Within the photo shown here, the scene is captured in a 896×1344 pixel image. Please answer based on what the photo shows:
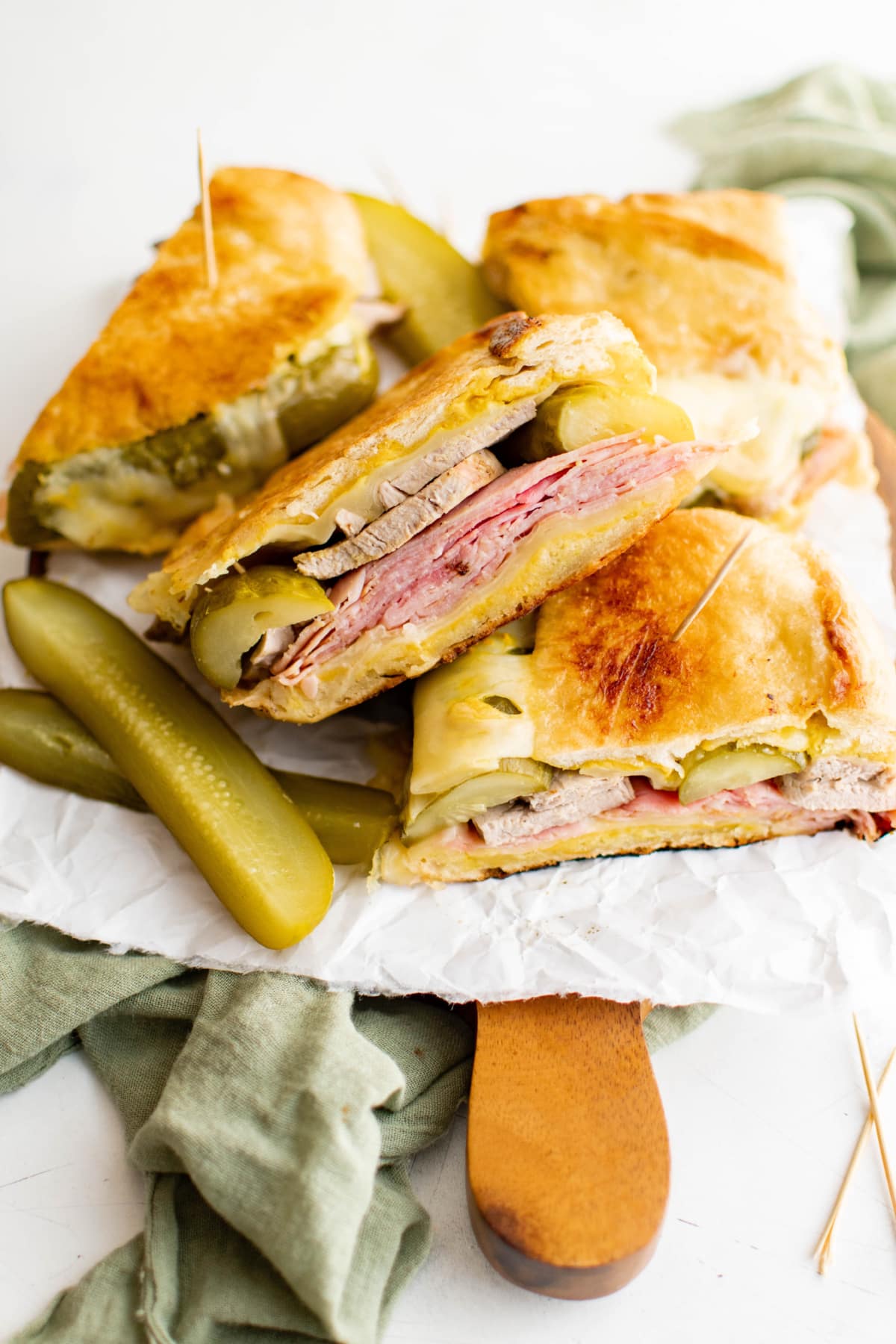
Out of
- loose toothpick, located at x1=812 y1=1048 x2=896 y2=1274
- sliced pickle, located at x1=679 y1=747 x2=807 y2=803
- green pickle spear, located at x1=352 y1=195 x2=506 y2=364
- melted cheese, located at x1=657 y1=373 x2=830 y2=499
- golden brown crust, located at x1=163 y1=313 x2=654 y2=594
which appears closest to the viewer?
loose toothpick, located at x1=812 y1=1048 x2=896 y2=1274

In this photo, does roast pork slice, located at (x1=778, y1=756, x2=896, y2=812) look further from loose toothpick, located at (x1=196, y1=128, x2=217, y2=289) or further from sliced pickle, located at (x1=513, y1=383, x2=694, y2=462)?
loose toothpick, located at (x1=196, y1=128, x2=217, y2=289)

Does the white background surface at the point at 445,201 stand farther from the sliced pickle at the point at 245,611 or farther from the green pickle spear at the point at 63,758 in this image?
the sliced pickle at the point at 245,611

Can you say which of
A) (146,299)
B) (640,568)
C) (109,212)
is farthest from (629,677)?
(109,212)

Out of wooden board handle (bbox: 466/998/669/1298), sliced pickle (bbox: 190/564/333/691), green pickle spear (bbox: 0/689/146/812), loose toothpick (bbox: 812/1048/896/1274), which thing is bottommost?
loose toothpick (bbox: 812/1048/896/1274)

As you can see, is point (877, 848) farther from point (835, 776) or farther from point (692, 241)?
point (692, 241)

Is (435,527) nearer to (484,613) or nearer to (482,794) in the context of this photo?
(484,613)

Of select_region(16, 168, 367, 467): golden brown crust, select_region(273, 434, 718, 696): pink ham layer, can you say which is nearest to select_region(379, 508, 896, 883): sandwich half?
select_region(273, 434, 718, 696): pink ham layer
